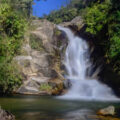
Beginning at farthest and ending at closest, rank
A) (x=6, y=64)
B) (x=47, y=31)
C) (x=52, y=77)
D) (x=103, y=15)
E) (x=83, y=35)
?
(x=83, y=35)
(x=47, y=31)
(x=103, y=15)
(x=52, y=77)
(x=6, y=64)

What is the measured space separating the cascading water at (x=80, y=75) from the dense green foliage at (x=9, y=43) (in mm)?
4395

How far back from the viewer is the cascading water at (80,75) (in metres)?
22.4

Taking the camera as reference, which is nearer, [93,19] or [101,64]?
[101,64]

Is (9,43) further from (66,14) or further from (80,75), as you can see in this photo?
(66,14)

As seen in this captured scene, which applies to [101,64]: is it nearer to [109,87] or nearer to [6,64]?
[109,87]

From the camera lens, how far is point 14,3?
22828 mm

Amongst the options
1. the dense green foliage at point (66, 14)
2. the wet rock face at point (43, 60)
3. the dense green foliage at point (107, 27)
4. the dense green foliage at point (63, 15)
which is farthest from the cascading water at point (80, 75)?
the dense green foliage at point (63, 15)

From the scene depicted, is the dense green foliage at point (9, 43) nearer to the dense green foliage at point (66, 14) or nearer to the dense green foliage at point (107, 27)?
the dense green foliage at point (107, 27)

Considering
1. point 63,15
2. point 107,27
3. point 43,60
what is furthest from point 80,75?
point 63,15

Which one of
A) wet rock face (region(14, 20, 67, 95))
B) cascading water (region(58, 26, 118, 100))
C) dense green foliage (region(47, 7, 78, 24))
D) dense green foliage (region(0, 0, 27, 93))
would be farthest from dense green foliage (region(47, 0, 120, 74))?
dense green foliage (region(47, 7, 78, 24))

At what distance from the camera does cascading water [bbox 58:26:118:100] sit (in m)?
22.4

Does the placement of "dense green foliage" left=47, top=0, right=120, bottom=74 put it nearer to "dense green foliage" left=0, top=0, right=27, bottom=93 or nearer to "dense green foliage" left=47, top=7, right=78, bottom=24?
"dense green foliage" left=0, top=0, right=27, bottom=93

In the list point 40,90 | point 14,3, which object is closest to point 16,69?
point 40,90

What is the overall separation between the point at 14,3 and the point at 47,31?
21.3ft
